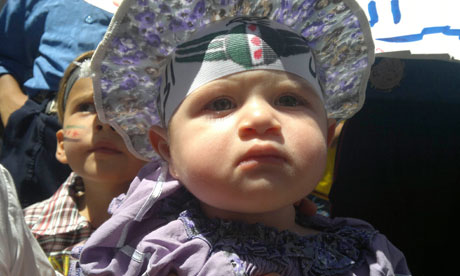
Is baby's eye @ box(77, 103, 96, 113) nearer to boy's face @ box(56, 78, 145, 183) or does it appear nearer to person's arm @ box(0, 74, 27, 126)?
boy's face @ box(56, 78, 145, 183)

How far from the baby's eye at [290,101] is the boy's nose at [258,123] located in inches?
3.1

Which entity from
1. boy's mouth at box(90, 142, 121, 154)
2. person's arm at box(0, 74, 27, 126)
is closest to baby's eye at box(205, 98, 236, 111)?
boy's mouth at box(90, 142, 121, 154)

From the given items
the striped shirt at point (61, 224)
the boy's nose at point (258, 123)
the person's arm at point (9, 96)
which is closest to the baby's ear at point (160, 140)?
the boy's nose at point (258, 123)

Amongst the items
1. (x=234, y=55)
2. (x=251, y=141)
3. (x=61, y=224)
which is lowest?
(x=61, y=224)

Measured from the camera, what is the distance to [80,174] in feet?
4.71

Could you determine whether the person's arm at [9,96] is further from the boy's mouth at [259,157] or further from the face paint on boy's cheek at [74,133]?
the boy's mouth at [259,157]

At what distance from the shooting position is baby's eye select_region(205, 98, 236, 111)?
90 cm

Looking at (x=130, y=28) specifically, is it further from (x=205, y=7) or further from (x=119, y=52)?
(x=205, y=7)

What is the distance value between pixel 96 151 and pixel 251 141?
729mm

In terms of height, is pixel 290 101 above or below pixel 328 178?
above

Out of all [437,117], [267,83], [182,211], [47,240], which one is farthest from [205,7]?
[47,240]

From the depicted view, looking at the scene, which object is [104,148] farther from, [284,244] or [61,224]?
[284,244]

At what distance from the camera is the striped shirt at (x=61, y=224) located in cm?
144

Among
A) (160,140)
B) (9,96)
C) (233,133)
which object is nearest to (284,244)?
(233,133)
